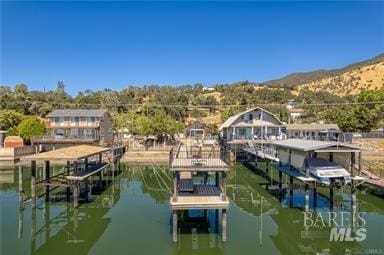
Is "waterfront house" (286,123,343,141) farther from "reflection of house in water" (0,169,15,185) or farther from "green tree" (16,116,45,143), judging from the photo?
"green tree" (16,116,45,143)

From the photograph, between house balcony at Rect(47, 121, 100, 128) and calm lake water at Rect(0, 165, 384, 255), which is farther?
house balcony at Rect(47, 121, 100, 128)

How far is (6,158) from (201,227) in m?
36.5

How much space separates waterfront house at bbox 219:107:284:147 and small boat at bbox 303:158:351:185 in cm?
2747

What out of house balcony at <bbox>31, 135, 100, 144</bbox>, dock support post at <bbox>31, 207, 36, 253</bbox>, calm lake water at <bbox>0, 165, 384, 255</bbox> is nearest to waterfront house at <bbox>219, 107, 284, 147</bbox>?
calm lake water at <bbox>0, 165, 384, 255</bbox>

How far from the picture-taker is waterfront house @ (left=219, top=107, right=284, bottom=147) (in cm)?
5219

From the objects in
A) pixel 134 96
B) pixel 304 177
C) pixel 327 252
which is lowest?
pixel 327 252

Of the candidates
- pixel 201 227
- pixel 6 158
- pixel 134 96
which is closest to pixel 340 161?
pixel 201 227

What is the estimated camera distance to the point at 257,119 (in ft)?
A: 173

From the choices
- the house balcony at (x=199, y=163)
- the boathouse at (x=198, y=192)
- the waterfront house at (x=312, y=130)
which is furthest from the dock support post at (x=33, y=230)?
the waterfront house at (x=312, y=130)

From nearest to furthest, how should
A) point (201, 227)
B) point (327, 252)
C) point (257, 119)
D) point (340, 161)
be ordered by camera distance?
point (327, 252) < point (201, 227) < point (340, 161) < point (257, 119)

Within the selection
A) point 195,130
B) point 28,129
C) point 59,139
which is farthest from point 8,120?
point 195,130

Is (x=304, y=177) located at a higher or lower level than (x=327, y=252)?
higher

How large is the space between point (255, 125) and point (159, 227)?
1301 inches

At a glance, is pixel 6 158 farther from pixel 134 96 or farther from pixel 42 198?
pixel 134 96
